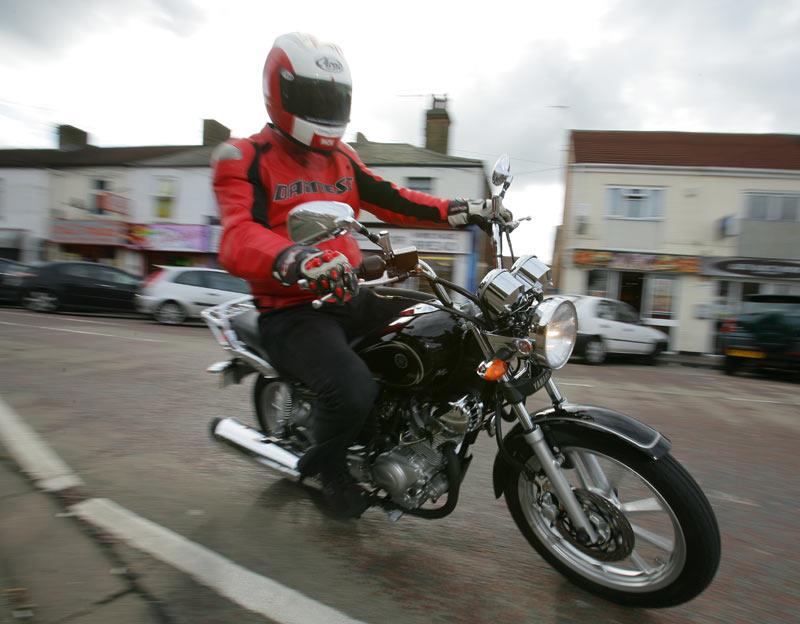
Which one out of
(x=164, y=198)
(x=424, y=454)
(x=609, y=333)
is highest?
(x=164, y=198)

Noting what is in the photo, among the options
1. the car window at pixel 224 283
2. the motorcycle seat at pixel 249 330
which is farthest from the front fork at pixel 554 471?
the car window at pixel 224 283

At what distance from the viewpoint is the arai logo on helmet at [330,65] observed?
95.0 inches

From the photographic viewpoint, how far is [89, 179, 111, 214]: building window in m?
25.1

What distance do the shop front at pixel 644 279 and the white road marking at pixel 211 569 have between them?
19677 mm

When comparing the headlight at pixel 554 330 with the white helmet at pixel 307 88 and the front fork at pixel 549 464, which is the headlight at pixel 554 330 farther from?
the white helmet at pixel 307 88

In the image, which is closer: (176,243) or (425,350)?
(425,350)

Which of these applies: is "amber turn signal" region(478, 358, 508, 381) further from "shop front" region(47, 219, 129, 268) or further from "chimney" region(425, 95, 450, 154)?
"shop front" region(47, 219, 129, 268)

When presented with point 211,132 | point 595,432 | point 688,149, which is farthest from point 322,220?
point 211,132

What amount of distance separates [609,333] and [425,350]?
11151 millimetres

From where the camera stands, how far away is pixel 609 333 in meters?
12.5

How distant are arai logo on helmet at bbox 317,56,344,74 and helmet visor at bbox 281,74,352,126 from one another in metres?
0.06

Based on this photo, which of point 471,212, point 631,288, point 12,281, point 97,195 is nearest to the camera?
point 471,212

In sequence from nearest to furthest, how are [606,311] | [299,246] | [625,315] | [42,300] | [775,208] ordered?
[299,246] < [606,311] < [625,315] < [42,300] < [775,208]

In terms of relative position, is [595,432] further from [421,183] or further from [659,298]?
[421,183]
